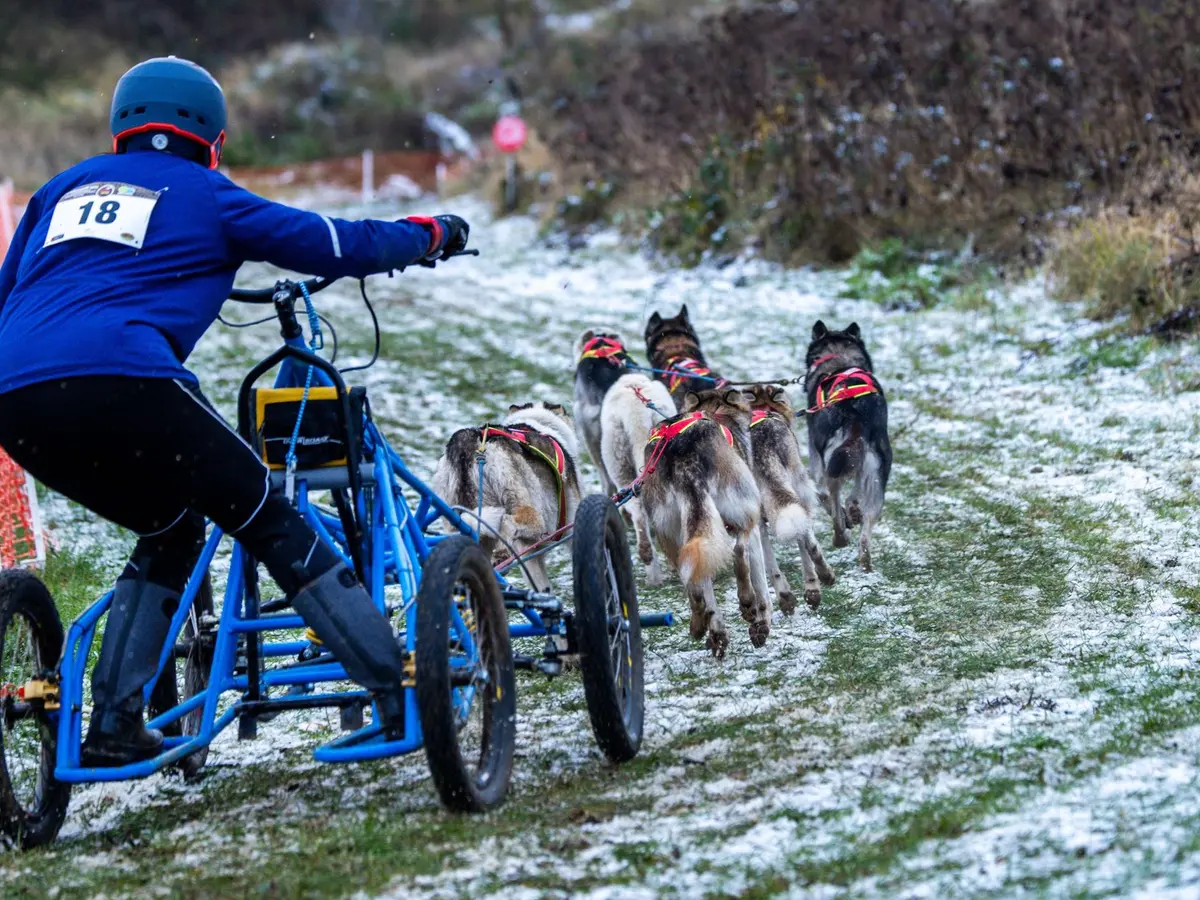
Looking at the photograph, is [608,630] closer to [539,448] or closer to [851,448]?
[539,448]

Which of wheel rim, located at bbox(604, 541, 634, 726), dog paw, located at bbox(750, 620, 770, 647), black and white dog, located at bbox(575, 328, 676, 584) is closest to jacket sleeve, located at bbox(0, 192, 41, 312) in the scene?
wheel rim, located at bbox(604, 541, 634, 726)

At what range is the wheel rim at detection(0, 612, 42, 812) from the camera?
365 centimetres

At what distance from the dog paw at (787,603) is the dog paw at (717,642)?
0.64 metres

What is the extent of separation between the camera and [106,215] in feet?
11.0

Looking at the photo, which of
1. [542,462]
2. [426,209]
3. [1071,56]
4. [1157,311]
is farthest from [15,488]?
[426,209]

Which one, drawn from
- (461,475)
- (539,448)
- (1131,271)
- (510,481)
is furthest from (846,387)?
(1131,271)

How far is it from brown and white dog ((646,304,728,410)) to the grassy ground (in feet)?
3.53

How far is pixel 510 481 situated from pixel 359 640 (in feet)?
7.29

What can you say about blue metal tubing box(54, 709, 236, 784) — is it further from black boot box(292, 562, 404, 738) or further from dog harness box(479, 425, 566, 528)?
dog harness box(479, 425, 566, 528)

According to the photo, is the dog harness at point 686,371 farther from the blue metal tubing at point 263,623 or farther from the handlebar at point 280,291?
the blue metal tubing at point 263,623

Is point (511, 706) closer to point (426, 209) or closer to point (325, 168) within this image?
point (426, 209)

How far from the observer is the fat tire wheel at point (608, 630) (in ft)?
12.4

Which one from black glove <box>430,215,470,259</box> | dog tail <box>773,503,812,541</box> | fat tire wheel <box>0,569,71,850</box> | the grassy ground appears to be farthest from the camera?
dog tail <box>773,503,812,541</box>

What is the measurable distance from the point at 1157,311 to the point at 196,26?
3504cm
